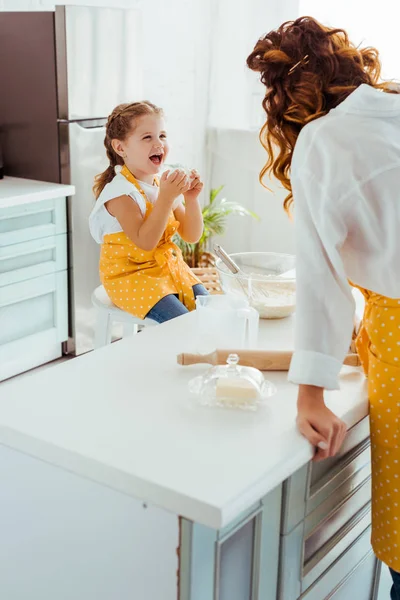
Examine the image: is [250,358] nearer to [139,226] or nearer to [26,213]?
[139,226]

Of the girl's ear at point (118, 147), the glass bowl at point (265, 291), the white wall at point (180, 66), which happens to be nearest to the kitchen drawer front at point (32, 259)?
the girl's ear at point (118, 147)

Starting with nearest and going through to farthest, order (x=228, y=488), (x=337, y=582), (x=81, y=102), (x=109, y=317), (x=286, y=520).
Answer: (x=228, y=488) → (x=286, y=520) → (x=337, y=582) → (x=109, y=317) → (x=81, y=102)

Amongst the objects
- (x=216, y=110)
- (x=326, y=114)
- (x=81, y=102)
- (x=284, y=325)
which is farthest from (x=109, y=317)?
(x=216, y=110)

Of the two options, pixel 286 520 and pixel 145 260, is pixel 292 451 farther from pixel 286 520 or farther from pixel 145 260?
pixel 145 260

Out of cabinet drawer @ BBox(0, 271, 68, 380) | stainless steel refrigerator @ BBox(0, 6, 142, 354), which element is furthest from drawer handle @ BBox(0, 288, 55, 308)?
stainless steel refrigerator @ BBox(0, 6, 142, 354)

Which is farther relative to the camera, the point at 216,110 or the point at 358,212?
the point at 216,110

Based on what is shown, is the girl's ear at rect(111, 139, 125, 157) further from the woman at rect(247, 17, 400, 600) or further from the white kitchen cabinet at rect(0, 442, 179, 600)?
the white kitchen cabinet at rect(0, 442, 179, 600)

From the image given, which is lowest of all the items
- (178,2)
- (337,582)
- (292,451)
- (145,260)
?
(337,582)

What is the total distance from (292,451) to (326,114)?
54cm

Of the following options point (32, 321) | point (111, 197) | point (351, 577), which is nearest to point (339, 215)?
point (351, 577)

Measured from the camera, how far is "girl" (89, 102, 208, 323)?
8.59ft

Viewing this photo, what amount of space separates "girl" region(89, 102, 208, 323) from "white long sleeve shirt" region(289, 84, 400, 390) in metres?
1.38

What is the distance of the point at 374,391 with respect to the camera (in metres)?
1.32

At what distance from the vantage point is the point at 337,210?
117 centimetres
